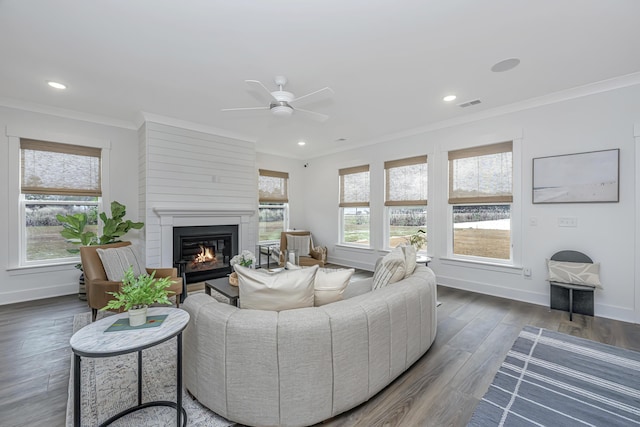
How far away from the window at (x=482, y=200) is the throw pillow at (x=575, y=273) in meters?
0.66

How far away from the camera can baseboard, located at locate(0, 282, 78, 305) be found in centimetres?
377

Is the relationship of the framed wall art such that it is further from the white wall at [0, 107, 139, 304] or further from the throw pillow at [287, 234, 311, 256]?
the white wall at [0, 107, 139, 304]

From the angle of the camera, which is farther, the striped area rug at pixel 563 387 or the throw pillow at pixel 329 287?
the throw pillow at pixel 329 287

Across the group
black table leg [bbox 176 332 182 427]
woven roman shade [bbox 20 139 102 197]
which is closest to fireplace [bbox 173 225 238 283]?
woven roman shade [bbox 20 139 102 197]

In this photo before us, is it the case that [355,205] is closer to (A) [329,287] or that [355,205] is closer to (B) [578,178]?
(B) [578,178]

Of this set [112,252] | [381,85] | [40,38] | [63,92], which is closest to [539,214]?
[381,85]

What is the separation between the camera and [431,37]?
7.83ft

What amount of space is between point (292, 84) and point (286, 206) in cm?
403

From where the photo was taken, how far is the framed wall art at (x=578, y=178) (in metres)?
3.22

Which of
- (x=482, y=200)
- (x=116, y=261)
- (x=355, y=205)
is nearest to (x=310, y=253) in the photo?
(x=355, y=205)

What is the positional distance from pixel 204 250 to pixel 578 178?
5.82m

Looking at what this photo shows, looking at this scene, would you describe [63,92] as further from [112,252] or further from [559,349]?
[559,349]

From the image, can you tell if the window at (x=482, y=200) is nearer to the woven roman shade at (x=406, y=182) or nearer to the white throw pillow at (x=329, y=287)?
the woven roman shade at (x=406, y=182)

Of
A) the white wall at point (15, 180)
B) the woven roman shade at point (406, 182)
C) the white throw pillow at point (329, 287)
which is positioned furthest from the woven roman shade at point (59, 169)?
the woven roman shade at point (406, 182)
